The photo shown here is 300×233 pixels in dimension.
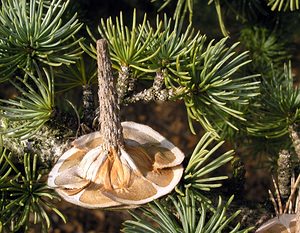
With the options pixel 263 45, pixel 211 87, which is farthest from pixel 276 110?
pixel 263 45

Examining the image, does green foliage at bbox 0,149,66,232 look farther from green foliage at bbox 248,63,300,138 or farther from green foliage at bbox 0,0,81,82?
green foliage at bbox 248,63,300,138

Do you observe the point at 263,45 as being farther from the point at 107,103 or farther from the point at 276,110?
the point at 107,103

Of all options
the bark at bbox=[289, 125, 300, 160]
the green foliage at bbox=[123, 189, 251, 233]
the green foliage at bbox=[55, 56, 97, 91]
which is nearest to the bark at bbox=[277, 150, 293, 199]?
the bark at bbox=[289, 125, 300, 160]

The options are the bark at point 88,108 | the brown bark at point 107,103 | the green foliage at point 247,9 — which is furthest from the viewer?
the green foliage at point 247,9

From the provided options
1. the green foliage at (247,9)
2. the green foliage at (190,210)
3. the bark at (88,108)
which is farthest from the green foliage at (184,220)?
the green foliage at (247,9)

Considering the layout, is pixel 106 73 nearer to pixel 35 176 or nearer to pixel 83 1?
pixel 35 176

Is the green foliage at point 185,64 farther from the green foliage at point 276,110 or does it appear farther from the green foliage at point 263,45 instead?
the green foliage at point 263,45
